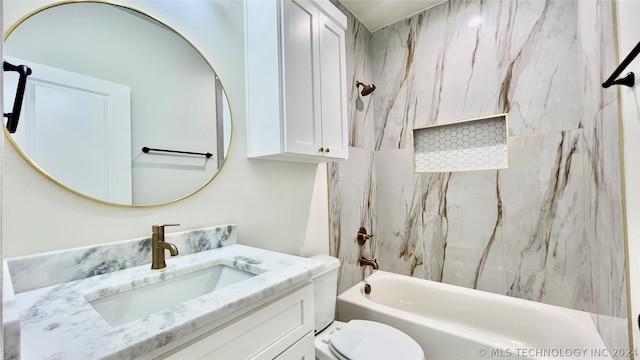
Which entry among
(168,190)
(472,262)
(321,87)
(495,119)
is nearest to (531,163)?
(495,119)

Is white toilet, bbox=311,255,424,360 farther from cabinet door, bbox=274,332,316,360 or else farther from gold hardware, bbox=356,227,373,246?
gold hardware, bbox=356,227,373,246

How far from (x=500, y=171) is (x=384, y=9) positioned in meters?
1.62

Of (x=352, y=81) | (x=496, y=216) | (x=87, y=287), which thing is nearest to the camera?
(x=87, y=287)

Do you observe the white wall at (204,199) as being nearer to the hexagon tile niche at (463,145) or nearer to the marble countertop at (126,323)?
the marble countertop at (126,323)

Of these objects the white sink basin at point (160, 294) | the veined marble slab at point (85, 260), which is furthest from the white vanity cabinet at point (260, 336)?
the veined marble slab at point (85, 260)

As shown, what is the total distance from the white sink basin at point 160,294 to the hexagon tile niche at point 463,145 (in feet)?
6.04

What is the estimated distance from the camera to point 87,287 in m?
0.78

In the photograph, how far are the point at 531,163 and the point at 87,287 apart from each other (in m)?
2.46

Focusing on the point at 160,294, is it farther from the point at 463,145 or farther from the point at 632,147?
the point at 463,145

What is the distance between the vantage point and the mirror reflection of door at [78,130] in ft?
2.69

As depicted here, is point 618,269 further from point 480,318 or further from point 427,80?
point 427,80

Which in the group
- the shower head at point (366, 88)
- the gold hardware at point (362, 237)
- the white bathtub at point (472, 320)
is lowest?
the white bathtub at point (472, 320)

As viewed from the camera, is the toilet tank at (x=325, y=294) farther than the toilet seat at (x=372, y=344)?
Yes

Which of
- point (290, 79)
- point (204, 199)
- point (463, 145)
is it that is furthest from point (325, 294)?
point (463, 145)
